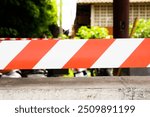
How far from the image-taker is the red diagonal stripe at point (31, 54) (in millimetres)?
4195

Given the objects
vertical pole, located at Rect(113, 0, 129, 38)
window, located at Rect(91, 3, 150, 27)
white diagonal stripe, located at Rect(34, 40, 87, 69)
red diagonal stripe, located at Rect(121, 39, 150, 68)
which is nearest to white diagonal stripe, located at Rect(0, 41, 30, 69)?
white diagonal stripe, located at Rect(34, 40, 87, 69)

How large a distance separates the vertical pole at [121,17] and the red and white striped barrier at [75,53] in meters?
4.97

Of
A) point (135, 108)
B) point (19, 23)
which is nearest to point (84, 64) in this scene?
point (135, 108)

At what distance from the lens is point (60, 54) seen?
13.8 feet

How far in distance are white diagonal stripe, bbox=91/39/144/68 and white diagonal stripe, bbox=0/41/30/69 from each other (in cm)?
64

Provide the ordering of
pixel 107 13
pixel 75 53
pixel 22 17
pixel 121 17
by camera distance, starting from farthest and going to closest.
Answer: pixel 107 13 < pixel 22 17 < pixel 121 17 < pixel 75 53

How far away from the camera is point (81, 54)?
4184mm

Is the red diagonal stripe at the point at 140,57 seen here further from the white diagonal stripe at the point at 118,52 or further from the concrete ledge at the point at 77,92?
the concrete ledge at the point at 77,92

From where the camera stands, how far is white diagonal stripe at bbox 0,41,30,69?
420 centimetres

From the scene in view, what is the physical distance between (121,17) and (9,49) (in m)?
5.17

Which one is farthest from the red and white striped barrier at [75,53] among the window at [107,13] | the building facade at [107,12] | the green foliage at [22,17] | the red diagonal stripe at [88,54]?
the window at [107,13]

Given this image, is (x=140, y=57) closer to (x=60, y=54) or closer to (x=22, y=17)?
(x=60, y=54)

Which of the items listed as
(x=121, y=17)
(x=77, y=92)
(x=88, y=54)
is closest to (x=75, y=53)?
(x=88, y=54)

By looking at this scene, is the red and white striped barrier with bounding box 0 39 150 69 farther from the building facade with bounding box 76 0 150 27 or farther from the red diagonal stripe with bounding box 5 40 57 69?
the building facade with bounding box 76 0 150 27
